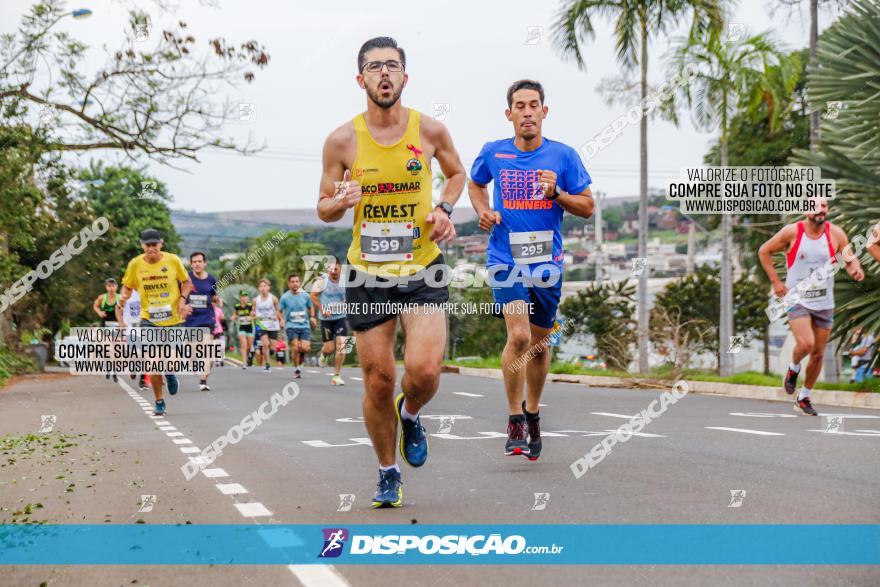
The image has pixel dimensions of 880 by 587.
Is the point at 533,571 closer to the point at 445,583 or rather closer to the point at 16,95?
the point at 445,583

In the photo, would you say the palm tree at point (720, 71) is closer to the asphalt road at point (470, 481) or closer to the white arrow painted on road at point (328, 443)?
the asphalt road at point (470, 481)

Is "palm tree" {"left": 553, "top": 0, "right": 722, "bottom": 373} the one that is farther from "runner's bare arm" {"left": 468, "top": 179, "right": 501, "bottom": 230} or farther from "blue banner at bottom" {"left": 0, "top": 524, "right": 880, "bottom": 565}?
"blue banner at bottom" {"left": 0, "top": 524, "right": 880, "bottom": 565}

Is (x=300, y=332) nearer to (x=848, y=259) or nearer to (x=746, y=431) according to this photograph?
(x=848, y=259)

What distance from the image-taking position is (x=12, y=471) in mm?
8930

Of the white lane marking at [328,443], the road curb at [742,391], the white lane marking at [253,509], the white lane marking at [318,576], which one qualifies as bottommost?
the road curb at [742,391]

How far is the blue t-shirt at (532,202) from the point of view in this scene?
27.2 feet

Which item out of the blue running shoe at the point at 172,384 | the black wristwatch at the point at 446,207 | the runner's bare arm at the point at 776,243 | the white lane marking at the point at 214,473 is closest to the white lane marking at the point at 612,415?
the runner's bare arm at the point at 776,243

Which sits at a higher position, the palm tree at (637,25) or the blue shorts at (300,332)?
the palm tree at (637,25)

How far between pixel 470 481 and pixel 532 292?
1563mm

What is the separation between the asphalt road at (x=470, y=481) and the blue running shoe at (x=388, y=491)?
0.28 ft

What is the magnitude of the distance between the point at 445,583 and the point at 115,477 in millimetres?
4420

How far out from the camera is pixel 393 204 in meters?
6.34

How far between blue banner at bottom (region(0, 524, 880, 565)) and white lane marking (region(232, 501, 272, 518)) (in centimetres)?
42

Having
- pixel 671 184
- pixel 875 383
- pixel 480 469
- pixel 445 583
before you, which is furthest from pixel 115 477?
pixel 671 184
